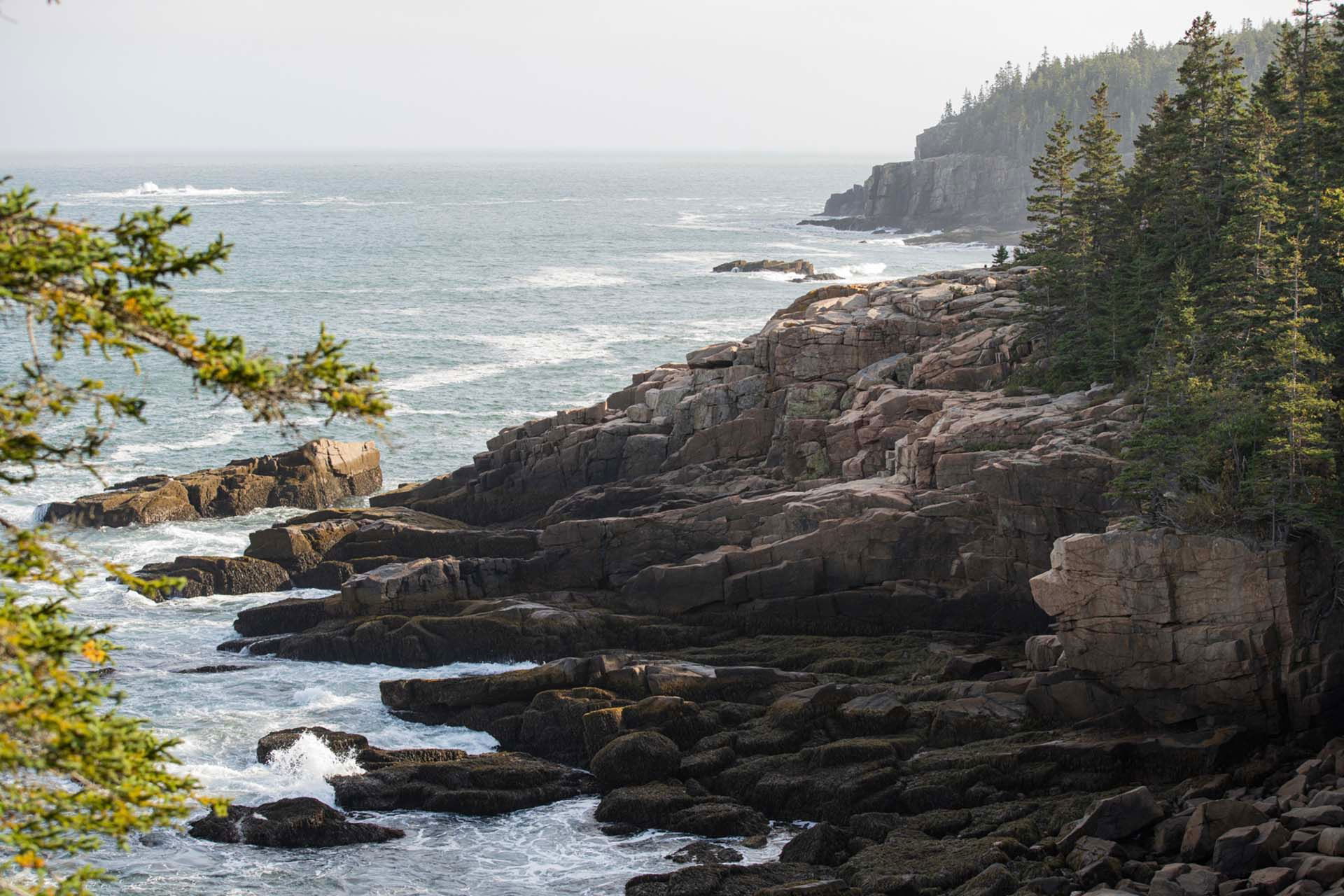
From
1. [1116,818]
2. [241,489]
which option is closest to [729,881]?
[1116,818]

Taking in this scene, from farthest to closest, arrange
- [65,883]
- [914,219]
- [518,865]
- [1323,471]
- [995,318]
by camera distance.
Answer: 1. [914,219]
2. [995,318]
3. [1323,471]
4. [518,865]
5. [65,883]

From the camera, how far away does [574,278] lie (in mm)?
136375

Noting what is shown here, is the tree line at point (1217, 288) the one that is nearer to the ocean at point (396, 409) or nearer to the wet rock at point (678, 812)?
the wet rock at point (678, 812)

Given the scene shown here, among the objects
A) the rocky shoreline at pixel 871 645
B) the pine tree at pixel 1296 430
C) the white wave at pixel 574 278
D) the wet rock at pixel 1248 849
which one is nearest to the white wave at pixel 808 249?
the white wave at pixel 574 278

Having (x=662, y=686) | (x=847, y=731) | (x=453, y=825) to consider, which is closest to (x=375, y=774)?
(x=453, y=825)

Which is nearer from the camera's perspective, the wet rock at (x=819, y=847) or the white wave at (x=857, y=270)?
the wet rock at (x=819, y=847)

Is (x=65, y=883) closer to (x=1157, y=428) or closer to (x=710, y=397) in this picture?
(x=1157, y=428)

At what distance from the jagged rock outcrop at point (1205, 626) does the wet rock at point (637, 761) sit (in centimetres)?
1036

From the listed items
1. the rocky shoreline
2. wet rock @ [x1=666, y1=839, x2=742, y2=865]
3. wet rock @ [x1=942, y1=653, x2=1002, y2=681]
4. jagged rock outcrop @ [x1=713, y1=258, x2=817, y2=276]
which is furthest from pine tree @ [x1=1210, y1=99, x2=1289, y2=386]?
jagged rock outcrop @ [x1=713, y1=258, x2=817, y2=276]

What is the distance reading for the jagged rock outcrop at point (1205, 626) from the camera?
31688 mm

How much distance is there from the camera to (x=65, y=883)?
12.1m

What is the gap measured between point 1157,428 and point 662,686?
14.8 metres

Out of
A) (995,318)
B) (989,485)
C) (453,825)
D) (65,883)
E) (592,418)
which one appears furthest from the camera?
(592,418)

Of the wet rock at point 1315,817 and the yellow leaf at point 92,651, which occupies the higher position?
the yellow leaf at point 92,651
